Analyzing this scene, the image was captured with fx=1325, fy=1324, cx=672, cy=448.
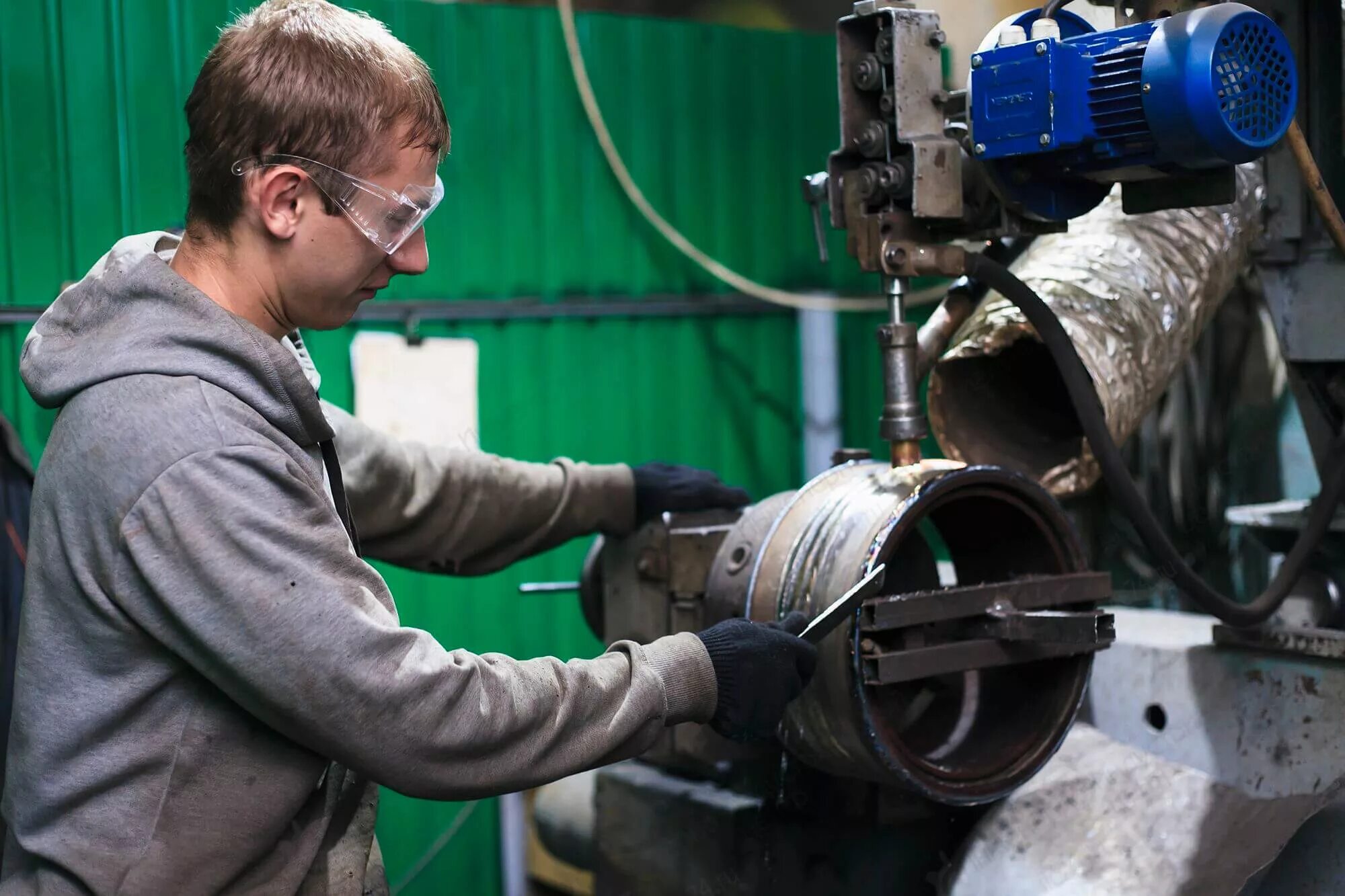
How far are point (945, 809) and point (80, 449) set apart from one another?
109cm

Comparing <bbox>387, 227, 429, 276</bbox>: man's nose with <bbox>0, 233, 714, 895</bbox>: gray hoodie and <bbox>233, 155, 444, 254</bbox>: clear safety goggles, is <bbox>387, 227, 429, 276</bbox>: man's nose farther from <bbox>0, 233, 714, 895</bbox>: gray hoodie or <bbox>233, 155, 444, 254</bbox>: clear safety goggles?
<bbox>0, 233, 714, 895</bbox>: gray hoodie

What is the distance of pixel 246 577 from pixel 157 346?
0.68ft

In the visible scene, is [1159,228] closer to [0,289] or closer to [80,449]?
[80,449]

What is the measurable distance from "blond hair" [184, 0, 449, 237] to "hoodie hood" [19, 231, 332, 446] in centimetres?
8

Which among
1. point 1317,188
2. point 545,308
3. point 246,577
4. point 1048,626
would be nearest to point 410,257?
point 246,577

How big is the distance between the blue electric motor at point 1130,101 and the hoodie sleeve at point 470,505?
70 centimetres

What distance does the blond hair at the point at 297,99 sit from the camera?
42.5 inches

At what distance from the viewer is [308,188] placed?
1100mm

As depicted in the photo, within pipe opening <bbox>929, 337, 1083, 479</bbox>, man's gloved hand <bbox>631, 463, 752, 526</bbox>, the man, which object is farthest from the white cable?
the man

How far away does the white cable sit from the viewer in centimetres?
261

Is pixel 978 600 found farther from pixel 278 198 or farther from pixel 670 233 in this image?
pixel 670 233

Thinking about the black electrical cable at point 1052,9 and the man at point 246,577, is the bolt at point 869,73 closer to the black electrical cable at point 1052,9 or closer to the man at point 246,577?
the black electrical cable at point 1052,9

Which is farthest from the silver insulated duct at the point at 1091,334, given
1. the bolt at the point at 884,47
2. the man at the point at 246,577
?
the man at the point at 246,577

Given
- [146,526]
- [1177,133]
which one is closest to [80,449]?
[146,526]
